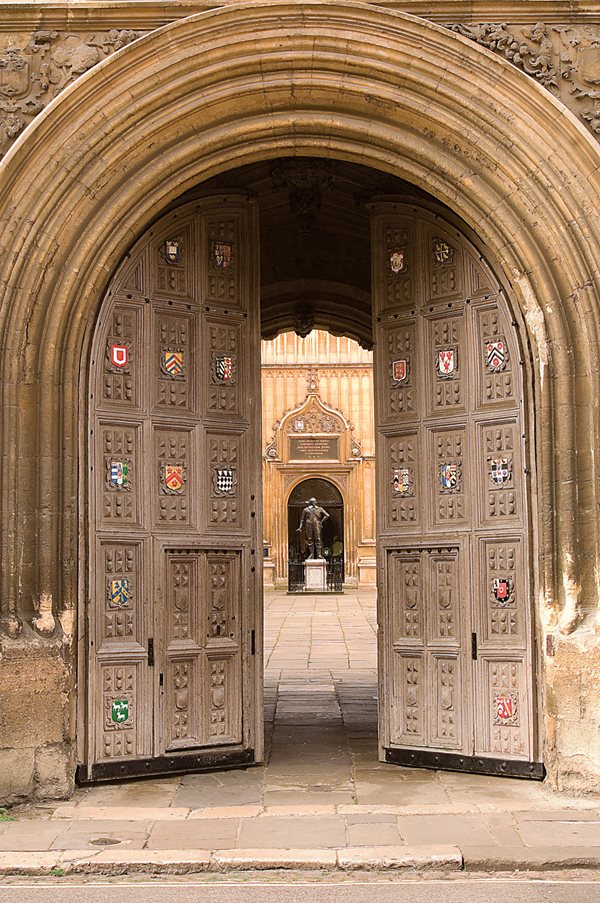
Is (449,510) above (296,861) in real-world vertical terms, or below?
above

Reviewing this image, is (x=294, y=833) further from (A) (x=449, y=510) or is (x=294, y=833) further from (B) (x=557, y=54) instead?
(B) (x=557, y=54)

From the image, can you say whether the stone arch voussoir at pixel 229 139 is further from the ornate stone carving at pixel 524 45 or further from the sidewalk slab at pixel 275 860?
the sidewalk slab at pixel 275 860

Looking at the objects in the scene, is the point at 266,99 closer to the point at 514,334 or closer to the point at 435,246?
the point at 435,246

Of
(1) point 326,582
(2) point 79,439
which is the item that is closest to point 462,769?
(2) point 79,439

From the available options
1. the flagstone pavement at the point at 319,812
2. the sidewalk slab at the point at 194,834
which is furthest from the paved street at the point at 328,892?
the sidewalk slab at the point at 194,834

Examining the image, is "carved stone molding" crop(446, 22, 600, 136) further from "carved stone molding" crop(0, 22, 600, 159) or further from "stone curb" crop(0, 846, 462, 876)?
"stone curb" crop(0, 846, 462, 876)

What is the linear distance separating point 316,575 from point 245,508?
937 inches

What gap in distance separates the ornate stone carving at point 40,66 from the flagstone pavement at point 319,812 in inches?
152

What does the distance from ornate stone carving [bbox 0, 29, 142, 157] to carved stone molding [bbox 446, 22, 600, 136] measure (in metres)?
2.12

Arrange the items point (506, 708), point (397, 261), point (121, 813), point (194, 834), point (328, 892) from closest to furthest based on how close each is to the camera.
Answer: point (328, 892)
point (194, 834)
point (121, 813)
point (506, 708)
point (397, 261)

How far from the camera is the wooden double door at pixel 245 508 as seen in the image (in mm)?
7160

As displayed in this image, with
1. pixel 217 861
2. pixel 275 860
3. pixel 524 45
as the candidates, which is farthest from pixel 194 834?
pixel 524 45

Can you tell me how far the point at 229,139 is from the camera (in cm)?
730

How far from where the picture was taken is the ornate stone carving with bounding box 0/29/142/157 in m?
6.90
